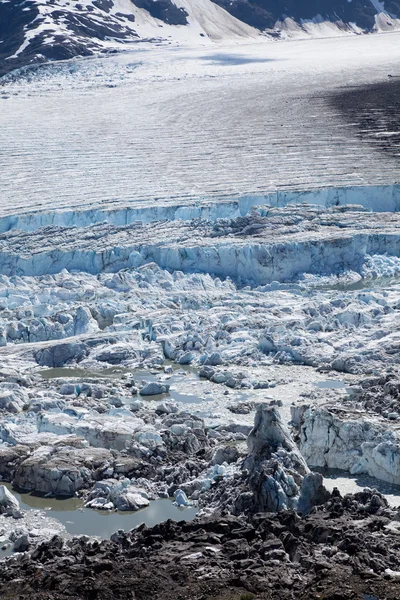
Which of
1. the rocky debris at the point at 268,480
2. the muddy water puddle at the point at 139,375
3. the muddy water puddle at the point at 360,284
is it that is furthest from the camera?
the muddy water puddle at the point at 360,284

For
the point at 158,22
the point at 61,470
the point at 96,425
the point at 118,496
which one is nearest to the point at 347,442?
the point at 118,496

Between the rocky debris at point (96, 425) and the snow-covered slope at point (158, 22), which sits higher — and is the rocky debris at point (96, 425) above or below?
below

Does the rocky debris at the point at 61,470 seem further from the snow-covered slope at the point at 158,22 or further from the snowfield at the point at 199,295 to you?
the snow-covered slope at the point at 158,22

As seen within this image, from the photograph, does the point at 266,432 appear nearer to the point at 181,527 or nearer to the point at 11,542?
the point at 181,527

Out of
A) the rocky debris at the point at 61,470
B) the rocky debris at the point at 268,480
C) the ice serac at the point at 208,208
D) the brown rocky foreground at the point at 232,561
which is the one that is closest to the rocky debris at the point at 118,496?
the rocky debris at the point at 61,470

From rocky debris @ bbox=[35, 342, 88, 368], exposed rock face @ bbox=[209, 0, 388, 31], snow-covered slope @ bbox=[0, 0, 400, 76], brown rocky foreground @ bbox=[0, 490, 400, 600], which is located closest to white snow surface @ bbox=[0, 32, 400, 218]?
snow-covered slope @ bbox=[0, 0, 400, 76]

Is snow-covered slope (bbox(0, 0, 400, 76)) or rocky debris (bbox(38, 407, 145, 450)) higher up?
snow-covered slope (bbox(0, 0, 400, 76))

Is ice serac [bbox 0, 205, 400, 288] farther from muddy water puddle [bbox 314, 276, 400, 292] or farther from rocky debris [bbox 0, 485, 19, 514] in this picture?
rocky debris [bbox 0, 485, 19, 514]

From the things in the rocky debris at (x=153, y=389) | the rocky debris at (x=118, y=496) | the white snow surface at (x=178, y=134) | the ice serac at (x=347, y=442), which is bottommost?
the rocky debris at (x=153, y=389)
